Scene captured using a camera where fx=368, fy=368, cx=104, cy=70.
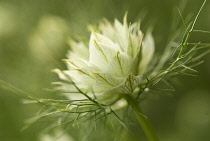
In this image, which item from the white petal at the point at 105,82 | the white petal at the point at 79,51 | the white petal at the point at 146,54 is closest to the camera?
the white petal at the point at 105,82

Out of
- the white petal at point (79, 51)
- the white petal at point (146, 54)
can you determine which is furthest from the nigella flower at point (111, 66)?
the white petal at point (79, 51)

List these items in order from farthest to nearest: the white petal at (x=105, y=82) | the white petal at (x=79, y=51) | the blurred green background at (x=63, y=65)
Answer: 1. the blurred green background at (x=63, y=65)
2. the white petal at (x=79, y=51)
3. the white petal at (x=105, y=82)

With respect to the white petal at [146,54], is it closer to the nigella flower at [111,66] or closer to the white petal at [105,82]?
the nigella flower at [111,66]

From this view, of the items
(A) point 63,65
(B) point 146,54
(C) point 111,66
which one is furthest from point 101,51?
(A) point 63,65

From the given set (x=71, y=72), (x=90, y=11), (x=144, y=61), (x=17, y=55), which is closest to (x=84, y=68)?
(x=71, y=72)

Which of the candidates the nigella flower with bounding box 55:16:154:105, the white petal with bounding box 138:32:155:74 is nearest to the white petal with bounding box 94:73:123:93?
the nigella flower with bounding box 55:16:154:105

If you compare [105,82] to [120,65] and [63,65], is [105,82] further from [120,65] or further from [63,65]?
[63,65]

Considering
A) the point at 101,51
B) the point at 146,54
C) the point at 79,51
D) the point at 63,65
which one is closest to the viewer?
the point at 101,51

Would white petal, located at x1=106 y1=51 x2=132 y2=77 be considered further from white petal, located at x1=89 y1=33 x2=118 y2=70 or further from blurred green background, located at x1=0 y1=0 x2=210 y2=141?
blurred green background, located at x1=0 y1=0 x2=210 y2=141

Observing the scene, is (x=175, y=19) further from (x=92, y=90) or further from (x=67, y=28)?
(x=67, y=28)

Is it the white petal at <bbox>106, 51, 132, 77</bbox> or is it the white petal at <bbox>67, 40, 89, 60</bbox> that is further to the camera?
the white petal at <bbox>67, 40, 89, 60</bbox>
